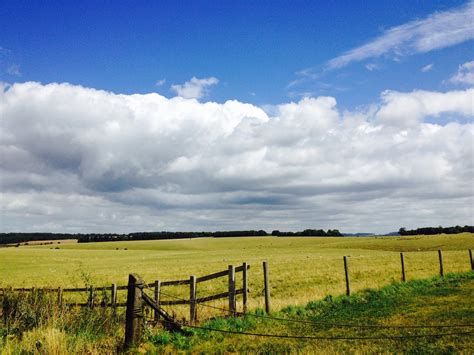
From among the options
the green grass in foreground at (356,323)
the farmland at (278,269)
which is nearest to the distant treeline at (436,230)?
the farmland at (278,269)

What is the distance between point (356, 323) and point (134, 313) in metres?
6.57

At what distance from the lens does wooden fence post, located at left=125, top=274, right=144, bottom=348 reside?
8734 mm

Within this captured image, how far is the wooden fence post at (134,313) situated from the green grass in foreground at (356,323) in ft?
1.06

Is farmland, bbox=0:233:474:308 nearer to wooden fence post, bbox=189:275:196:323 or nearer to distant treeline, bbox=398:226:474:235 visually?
wooden fence post, bbox=189:275:196:323

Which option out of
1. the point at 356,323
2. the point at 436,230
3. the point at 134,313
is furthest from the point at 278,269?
the point at 436,230

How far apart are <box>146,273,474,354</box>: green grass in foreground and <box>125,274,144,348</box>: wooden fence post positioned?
0.32 meters

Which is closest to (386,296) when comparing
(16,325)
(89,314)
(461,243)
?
(89,314)

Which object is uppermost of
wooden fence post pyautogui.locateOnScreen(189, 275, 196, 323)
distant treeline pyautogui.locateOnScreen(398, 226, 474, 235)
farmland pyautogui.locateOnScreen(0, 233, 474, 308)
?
distant treeline pyautogui.locateOnScreen(398, 226, 474, 235)

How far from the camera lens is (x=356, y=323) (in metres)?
11.7

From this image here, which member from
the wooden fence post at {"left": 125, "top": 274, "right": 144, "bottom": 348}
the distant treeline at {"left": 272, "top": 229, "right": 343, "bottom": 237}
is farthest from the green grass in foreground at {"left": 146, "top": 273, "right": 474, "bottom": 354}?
the distant treeline at {"left": 272, "top": 229, "right": 343, "bottom": 237}

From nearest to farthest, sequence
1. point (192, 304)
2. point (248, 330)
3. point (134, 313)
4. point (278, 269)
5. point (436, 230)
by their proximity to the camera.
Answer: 1. point (134, 313)
2. point (248, 330)
3. point (192, 304)
4. point (278, 269)
5. point (436, 230)

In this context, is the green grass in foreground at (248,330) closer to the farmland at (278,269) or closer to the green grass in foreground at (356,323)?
the green grass in foreground at (356,323)

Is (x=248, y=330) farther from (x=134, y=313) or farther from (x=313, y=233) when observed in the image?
(x=313, y=233)

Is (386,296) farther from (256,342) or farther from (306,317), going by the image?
(256,342)
